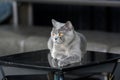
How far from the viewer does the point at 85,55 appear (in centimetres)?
171

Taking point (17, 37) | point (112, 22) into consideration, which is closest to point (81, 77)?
point (17, 37)

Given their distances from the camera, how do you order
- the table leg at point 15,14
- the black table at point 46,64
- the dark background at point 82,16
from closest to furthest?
the black table at point 46,64 → the dark background at point 82,16 → the table leg at point 15,14

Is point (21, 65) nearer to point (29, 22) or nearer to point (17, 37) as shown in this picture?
point (17, 37)

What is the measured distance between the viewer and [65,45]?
1.54 meters

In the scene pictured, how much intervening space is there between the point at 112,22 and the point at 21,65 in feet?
5.37

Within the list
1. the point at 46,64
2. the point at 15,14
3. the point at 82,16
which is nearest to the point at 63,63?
the point at 46,64

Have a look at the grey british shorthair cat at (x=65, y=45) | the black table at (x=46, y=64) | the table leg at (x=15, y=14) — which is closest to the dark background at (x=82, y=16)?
the table leg at (x=15, y=14)

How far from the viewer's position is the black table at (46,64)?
1.47m

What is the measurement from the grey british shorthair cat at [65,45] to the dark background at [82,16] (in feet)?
4.75

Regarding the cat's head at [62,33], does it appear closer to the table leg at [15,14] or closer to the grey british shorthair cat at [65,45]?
the grey british shorthair cat at [65,45]

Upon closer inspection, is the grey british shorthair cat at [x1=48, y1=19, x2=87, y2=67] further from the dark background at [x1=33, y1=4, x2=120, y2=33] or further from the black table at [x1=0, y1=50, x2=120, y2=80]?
the dark background at [x1=33, y1=4, x2=120, y2=33]

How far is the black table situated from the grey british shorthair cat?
43 mm

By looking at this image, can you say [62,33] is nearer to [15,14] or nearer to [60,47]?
[60,47]

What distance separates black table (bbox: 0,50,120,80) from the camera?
4.82 feet
